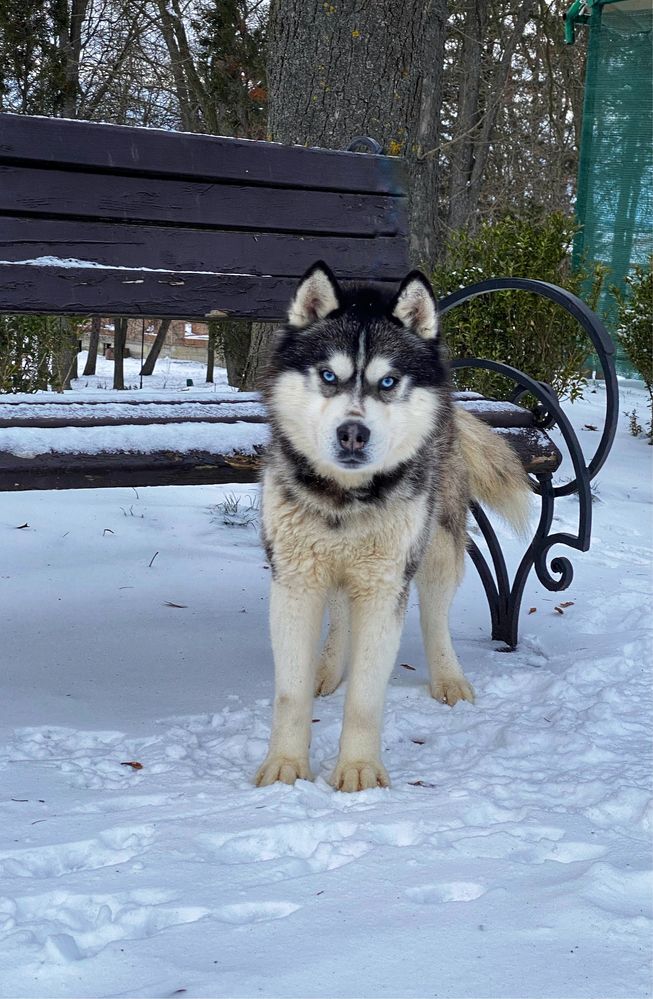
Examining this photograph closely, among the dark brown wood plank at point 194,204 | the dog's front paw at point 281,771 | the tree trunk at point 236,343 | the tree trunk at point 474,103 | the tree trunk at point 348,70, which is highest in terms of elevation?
the tree trunk at point 474,103

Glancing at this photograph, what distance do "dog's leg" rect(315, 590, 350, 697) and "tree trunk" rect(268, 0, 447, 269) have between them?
2437mm

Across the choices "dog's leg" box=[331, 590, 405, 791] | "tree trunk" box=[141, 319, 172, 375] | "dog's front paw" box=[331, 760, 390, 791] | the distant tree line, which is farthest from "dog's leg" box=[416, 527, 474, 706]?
"tree trunk" box=[141, 319, 172, 375]

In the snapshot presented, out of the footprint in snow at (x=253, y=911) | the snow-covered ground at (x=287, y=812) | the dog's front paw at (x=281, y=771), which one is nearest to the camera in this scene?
the snow-covered ground at (x=287, y=812)

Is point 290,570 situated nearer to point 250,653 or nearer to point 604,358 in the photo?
point 250,653

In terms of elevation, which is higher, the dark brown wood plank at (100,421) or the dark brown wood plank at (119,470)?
the dark brown wood plank at (100,421)

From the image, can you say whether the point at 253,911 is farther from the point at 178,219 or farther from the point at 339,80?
the point at 339,80

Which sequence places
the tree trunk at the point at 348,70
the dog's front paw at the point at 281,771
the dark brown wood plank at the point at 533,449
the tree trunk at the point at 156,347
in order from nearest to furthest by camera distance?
the dog's front paw at the point at 281,771, the dark brown wood plank at the point at 533,449, the tree trunk at the point at 348,70, the tree trunk at the point at 156,347

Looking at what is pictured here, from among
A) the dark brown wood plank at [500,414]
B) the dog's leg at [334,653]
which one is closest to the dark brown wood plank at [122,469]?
the dog's leg at [334,653]

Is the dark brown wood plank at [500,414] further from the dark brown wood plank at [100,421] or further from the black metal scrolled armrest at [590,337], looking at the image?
the dark brown wood plank at [100,421]

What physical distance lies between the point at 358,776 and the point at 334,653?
100cm

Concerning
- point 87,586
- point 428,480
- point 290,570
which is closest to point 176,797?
point 290,570

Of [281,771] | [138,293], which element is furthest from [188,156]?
[281,771]

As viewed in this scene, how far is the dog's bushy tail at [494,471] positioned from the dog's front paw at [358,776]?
4.17 ft

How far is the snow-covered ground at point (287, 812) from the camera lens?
1.77 meters
